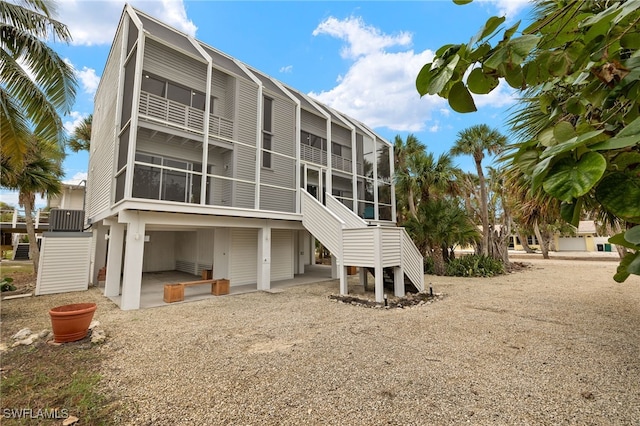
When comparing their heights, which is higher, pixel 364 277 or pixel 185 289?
pixel 364 277

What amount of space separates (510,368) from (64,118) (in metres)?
12.5

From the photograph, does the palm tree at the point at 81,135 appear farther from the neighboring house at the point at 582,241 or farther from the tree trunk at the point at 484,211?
the neighboring house at the point at 582,241

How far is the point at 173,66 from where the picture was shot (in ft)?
37.5

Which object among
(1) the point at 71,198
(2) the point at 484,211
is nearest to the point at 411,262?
(2) the point at 484,211

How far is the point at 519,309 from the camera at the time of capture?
8062 mm

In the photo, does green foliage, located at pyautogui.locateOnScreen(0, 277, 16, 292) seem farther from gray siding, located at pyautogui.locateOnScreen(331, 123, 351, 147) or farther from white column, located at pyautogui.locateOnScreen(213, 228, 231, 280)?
gray siding, located at pyautogui.locateOnScreen(331, 123, 351, 147)

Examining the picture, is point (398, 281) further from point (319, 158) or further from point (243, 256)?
point (319, 158)

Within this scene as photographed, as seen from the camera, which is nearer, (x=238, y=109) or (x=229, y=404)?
(x=229, y=404)

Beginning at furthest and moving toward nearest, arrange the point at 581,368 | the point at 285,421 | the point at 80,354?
the point at 80,354
the point at 581,368
the point at 285,421

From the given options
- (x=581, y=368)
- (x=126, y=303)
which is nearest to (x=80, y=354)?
(x=126, y=303)

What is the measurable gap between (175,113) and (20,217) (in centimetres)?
2094

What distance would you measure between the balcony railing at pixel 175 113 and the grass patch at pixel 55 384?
6.79m

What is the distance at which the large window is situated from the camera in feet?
29.2

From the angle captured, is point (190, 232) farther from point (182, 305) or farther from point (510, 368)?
point (510, 368)
